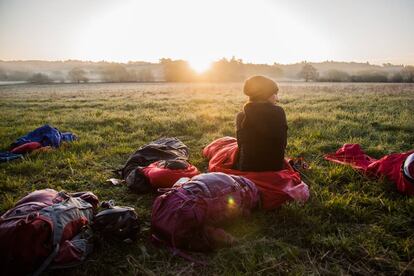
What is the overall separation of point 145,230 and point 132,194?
4.46ft

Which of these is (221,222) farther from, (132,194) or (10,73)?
(10,73)

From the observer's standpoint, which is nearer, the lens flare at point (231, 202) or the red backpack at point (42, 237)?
the red backpack at point (42, 237)

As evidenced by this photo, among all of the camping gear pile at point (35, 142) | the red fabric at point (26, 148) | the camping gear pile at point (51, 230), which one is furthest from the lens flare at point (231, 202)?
the red fabric at point (26, 148)

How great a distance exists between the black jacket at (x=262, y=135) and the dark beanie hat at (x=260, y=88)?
0.13 metres

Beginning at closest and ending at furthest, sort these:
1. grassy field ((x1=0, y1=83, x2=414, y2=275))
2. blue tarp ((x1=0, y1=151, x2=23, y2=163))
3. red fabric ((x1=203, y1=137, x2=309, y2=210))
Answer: grassy field ((x1=0, y1=83, x2=414, y2=275))
red fabric ((x1=203, y1=137, x2=309, y2=210))
blue tarp ((x1=0, y1=151, x2=23, y2=163))

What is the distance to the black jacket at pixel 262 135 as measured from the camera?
5039 millimetres

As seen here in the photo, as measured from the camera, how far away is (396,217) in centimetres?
428

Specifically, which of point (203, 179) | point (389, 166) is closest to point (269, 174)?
point (203, 179)

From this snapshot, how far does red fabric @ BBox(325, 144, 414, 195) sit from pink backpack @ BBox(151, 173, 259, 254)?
8.57 ft

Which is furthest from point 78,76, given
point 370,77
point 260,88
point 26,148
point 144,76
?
point 260,88

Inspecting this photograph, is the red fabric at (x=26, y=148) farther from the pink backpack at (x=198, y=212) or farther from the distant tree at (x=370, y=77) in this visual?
the distant tree at (x=370, y=77)

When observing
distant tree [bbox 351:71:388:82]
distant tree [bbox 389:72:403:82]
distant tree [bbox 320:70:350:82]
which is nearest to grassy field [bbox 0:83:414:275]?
distant tree [bbox 389:72:403:82]

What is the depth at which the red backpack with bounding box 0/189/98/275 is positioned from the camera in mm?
3148

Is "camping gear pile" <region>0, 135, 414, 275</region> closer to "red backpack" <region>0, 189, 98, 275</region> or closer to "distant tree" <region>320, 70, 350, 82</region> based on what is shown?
"red backpack" <region>0, 189, 98, 275</region>
